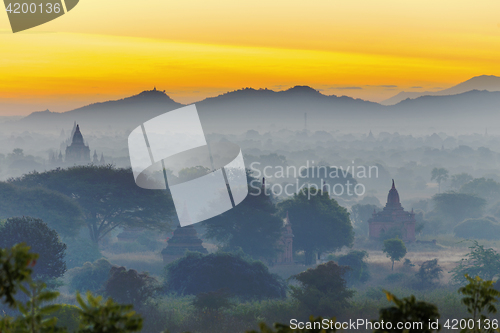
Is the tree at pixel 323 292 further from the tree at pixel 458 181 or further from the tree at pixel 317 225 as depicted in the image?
the tree at pixel 458 181

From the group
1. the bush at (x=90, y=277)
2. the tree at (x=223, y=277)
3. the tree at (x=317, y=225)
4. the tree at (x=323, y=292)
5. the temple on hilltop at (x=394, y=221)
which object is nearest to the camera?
the tree at (x=323, y=292)

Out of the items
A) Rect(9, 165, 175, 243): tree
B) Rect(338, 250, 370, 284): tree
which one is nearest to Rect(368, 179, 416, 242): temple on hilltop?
Rect(338, 250, 370, 284): tree

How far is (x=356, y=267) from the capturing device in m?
55.0

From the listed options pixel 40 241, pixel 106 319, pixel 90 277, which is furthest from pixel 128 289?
pixel 106 319

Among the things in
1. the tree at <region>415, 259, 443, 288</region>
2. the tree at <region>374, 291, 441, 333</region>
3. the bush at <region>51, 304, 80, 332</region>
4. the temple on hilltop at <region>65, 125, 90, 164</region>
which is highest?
the tree at <region>374, 291, 441, 333</region>

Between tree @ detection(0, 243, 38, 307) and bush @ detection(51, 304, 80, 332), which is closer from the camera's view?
tree @ detection(0, 243, 38, 307)

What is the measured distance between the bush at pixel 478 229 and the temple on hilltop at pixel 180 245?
144 ft

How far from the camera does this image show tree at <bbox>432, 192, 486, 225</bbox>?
98.0 meters

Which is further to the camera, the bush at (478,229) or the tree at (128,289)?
the bush at (478,229)

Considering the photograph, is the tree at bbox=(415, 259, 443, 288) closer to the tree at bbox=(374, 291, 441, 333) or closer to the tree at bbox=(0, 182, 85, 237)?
the tree at bbox=(0, 182, 85, 237)

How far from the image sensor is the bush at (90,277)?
49562mm

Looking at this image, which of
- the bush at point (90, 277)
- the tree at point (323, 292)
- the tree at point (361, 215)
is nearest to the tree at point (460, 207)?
the tree at point (361, 215)

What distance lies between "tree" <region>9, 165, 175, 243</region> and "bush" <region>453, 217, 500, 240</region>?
4191 cm

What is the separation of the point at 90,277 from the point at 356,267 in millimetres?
22151
